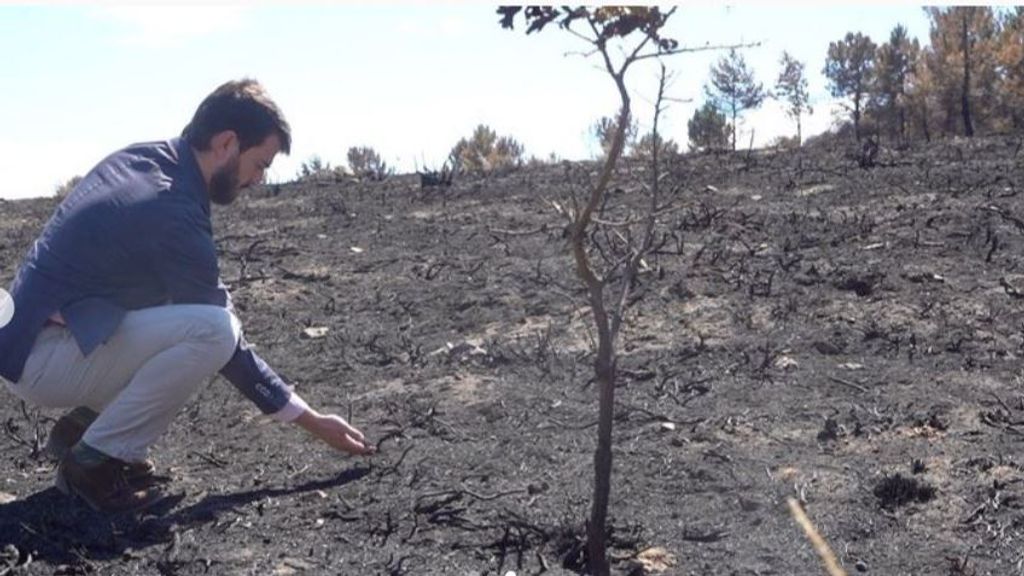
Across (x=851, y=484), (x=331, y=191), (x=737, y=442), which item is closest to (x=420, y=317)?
(x=737, y=442)

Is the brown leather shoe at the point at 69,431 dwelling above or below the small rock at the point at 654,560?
above

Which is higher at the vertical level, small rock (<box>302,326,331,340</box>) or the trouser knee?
the trouser knee

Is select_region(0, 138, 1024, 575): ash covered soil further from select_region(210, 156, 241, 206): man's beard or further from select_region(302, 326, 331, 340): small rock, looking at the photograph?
select_region(210, 156, 241, 206): man's beard

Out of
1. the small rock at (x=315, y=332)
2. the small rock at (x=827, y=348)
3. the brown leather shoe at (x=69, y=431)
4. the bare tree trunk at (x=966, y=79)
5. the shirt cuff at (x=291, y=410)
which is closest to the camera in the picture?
the shirt cuff at (x=291, y=410)

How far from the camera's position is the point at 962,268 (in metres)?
6.01

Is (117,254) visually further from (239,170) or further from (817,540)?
(817,540)

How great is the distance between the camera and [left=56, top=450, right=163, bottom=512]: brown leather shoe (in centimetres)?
390

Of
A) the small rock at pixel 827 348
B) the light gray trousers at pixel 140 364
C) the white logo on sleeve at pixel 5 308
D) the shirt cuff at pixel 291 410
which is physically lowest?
the small rock at pixel 827 348

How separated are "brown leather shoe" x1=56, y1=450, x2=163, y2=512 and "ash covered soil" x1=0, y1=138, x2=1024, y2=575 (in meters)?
0.05

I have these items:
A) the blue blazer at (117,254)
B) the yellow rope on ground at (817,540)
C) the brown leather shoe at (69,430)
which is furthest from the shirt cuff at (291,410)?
the yellow rope on ground at (817,540)

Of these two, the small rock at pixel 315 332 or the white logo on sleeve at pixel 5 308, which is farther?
the small rock at pixel 315 332

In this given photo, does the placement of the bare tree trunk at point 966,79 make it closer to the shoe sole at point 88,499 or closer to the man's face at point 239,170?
the man's face at point 239,170

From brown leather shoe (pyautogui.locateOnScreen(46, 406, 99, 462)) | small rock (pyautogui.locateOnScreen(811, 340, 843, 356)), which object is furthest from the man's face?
small rock (pyautogui.locateOnScreen(811, 340, 843, 356))

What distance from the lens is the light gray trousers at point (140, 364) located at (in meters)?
3.90
